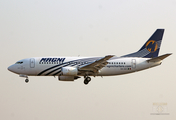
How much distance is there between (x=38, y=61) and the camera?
39.1m

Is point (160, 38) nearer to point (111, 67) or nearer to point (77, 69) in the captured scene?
point (111, 67)

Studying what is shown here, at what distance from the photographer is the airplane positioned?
3844cm

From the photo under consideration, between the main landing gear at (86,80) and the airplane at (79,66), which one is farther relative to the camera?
the main landing gear at (86,80)

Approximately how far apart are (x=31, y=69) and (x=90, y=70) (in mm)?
7796

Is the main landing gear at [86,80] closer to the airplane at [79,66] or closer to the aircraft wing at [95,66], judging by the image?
the airplane at [79,66]

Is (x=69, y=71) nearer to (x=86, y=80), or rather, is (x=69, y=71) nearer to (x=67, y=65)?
(x=67, y=65)

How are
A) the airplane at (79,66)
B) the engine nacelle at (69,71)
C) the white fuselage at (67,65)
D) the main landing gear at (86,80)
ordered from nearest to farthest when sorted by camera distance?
the engine nacelle at (69,71)
the airplane at (79,66)
the white fuselage at (67,65)
the main landing gear at (86,80)

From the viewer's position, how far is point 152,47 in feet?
141

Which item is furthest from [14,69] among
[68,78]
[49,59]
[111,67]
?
[111,67]

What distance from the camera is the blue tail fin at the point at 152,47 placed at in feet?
139

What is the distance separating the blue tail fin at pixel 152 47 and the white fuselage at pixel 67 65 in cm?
154

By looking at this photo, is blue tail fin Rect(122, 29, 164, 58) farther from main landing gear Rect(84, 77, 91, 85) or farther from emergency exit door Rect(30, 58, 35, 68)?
emergency exit door Rect(30, 58, 35, 68)

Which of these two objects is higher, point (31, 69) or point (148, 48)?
point (148, 48)

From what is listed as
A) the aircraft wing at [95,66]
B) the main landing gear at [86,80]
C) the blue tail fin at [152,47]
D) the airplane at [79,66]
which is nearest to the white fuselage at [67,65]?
the airplane at [79,66]
